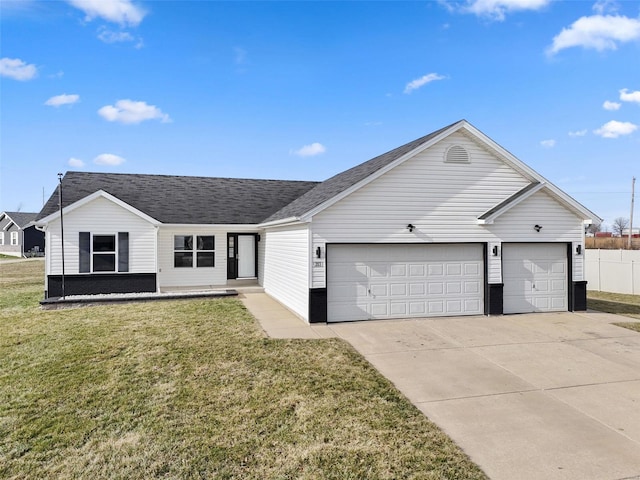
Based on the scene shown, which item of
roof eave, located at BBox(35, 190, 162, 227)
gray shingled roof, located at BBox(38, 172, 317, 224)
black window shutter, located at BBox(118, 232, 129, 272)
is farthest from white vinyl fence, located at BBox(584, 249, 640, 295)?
black window shutter, located at BBox(118, 232, 129, 272)

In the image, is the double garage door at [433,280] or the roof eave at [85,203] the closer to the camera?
the double garage door at [433,280]

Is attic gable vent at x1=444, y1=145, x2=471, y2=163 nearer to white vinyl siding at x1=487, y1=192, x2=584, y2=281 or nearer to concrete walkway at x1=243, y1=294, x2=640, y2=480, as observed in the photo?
white vinyl siding at x1=487, y1=192, x2=584, y2=281

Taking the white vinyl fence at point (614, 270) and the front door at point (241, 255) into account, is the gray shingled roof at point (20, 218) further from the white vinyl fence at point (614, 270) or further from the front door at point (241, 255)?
the white vinyl fence at point (614, 270)

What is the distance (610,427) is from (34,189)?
9022cm

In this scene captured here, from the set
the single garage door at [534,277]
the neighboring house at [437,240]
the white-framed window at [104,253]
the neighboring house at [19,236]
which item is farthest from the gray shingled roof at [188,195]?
the neighboring house at [19,236]

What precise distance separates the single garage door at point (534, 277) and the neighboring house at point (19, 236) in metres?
51.4

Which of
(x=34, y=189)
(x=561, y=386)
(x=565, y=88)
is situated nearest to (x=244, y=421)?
(x=561, y=386)

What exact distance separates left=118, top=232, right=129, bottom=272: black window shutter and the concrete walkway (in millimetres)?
7520

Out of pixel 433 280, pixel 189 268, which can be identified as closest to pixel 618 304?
pixel 433 280

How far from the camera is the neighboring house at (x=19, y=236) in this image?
48.3m

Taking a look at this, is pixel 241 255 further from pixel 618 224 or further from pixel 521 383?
pixel 618 224

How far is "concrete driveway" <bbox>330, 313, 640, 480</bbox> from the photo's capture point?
4.15m

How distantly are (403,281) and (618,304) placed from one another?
919 cm

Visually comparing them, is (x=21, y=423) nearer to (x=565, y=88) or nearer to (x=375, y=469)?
(x=375, y=469)
